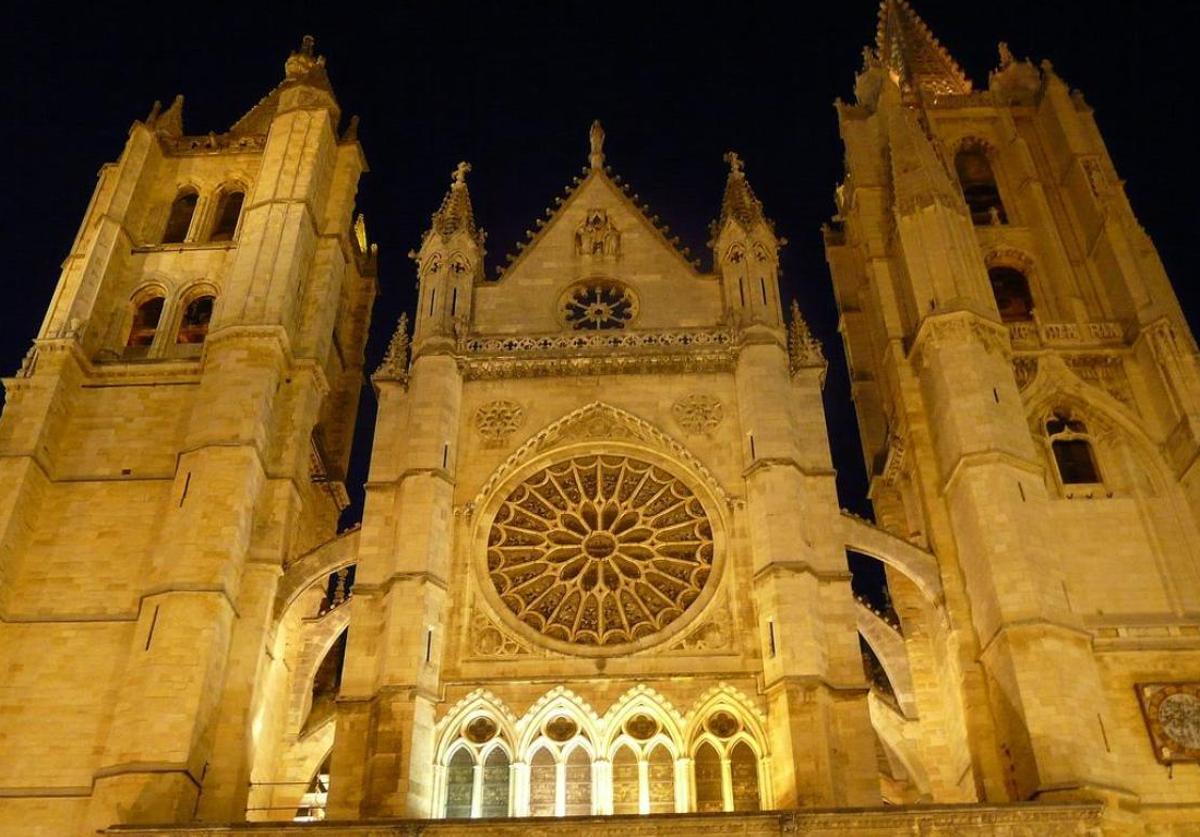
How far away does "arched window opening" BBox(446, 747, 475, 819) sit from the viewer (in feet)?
52.4

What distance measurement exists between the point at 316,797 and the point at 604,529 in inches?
239

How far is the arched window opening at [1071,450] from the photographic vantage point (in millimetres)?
19297

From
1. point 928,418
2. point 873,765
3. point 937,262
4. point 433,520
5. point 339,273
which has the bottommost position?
point 873,765

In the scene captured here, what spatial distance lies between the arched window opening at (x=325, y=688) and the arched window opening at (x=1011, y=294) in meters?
13.4

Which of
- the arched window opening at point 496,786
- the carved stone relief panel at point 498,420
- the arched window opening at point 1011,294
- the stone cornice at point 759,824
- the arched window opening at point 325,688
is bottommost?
the stone cornice at point 759,824

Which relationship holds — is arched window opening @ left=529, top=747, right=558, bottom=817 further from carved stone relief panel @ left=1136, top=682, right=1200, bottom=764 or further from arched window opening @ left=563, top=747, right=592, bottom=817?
carved stone relief panel @ left=1136, top=682, right=1200, bottom=764

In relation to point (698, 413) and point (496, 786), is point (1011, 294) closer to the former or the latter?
point (698, 413)

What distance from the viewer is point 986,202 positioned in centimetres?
2475

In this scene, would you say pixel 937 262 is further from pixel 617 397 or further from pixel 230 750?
pixel 230 750

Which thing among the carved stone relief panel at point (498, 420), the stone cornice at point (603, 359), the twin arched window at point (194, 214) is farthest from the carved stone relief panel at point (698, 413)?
the twin arched window at point (194, 214)

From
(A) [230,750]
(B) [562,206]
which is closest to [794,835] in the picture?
(A) [230,750]

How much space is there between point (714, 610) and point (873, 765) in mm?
3173

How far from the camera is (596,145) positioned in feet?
79.3

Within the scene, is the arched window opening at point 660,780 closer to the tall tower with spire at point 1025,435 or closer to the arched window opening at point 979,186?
the tall tower with spire at point 1025,435
